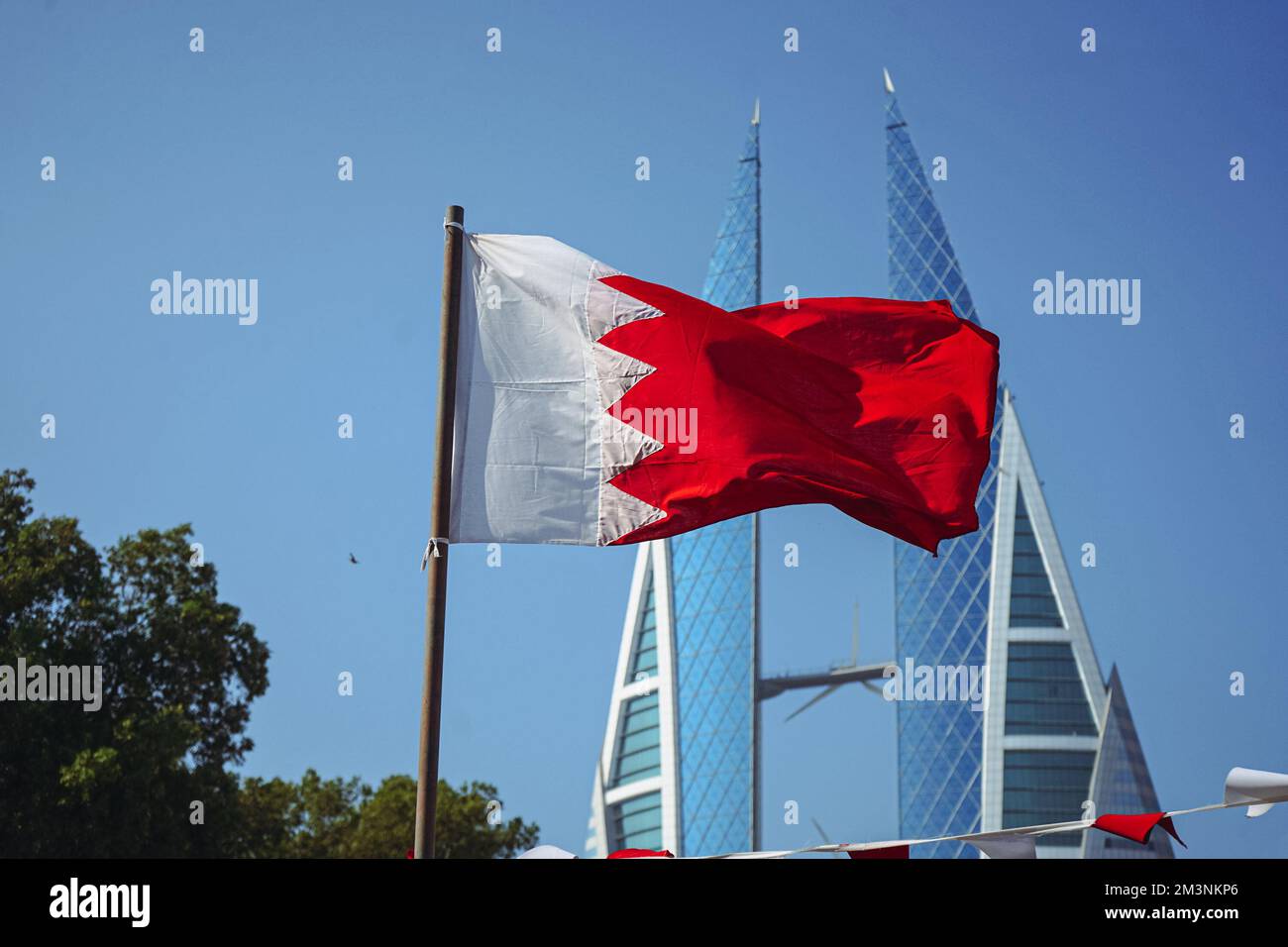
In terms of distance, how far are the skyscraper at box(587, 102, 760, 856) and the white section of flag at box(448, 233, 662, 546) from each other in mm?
115421

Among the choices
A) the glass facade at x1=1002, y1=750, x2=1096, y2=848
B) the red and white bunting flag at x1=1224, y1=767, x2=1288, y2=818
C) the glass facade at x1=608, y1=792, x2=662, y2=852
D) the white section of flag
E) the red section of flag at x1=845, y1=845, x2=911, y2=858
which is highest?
the white section of flag

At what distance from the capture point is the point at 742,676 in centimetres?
12800

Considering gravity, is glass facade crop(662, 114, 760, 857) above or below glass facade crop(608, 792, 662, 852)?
above

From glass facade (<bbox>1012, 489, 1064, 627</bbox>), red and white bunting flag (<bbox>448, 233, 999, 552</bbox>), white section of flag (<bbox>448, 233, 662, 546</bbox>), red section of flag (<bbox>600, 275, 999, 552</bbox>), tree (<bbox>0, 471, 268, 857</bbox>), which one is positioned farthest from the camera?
glass facade (<bbox>1012, 489, 1064, 627</bbox>)

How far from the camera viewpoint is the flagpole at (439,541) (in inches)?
342

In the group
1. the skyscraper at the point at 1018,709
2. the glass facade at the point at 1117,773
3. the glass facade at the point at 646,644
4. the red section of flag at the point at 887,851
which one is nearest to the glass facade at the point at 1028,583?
the skyscraper at the point at 1018,709

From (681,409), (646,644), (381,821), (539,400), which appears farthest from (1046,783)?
(539,400)

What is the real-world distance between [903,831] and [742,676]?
16919 mm

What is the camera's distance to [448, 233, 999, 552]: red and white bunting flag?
1000 cm

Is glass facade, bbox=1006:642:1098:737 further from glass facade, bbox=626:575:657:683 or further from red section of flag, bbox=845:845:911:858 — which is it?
red section of flag, bbox=845:845:911:858

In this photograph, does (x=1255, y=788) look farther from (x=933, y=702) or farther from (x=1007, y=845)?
(x=933, y=702)

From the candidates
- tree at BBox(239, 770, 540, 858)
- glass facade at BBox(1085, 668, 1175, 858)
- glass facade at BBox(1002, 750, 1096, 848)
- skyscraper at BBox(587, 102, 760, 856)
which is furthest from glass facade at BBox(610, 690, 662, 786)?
tree at BBox(239, 770, 540, 858)
